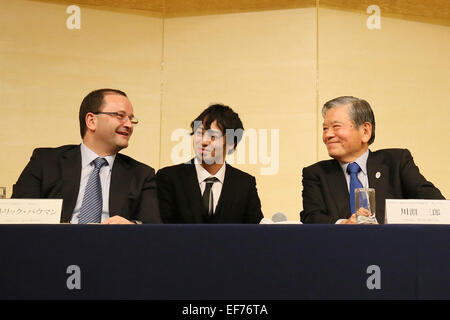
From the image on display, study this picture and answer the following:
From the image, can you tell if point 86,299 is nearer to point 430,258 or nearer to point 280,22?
point 430,258

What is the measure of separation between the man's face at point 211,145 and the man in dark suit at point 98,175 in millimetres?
417

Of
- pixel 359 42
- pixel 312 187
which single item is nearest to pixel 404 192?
pixel 312 187

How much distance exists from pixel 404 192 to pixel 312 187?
45 cm

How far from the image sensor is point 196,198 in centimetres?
294

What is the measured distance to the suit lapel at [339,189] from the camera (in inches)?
106

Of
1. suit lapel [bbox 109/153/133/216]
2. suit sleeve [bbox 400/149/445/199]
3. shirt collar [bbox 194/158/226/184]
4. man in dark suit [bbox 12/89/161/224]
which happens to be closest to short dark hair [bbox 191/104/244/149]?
shirt collar [bbox 194/158/226/184]

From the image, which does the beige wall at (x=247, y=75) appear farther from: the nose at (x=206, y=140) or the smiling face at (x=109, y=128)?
the smiling face at (x=109, y=128)

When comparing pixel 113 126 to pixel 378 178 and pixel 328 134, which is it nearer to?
pixel 328 134

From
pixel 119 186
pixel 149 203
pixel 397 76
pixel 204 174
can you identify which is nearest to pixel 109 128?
pixel 119 186

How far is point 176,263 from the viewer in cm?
162

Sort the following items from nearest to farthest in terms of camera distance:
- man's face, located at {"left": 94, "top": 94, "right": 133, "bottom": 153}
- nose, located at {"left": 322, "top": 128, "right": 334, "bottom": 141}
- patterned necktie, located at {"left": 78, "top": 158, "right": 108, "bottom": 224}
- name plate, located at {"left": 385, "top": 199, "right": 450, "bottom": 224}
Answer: name plate, located at {"left": 385, "top": 199, "right": 450, "bottom": 224} → patterned necktie, located at {"left": 78, "top": 158, "right": 108, "bottom": 224} → man's face, located at {"left": 94, "top": 94, "right": 133, "bottom": 153} → nose, located at {"left": 322, "top": 128, "right": 334, "bottom": 141}

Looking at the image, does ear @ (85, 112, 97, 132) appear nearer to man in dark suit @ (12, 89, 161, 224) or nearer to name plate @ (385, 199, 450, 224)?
man in dark suit @ (12, 89, 161, 224)

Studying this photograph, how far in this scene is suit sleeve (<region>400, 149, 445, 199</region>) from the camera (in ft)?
8.89

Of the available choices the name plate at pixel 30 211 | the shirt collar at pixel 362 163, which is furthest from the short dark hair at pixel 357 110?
the name plate at pixel 30 211
